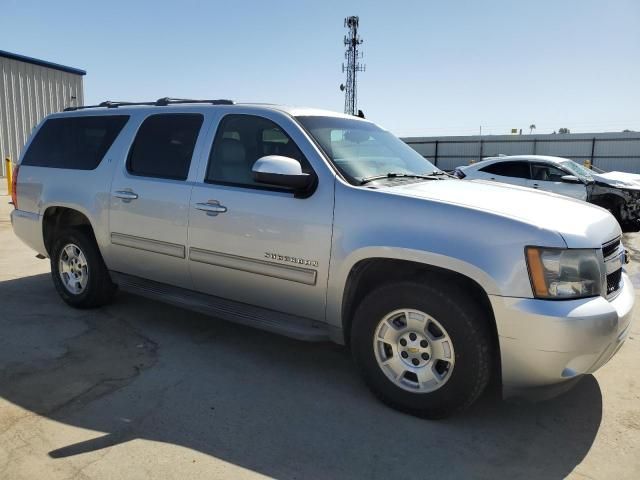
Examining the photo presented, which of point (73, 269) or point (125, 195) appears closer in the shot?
point (125, 195)

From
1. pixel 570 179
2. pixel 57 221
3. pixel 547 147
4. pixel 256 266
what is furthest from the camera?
pixel 547 147

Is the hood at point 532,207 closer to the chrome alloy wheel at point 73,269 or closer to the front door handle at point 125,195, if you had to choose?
the front door handle at point 125,195

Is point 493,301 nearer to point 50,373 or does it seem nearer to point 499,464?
point 499,464

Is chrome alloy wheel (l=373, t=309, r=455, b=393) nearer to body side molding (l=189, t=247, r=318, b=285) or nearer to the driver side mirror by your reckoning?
body side molding (l=189, t=247, r=318, b=285)

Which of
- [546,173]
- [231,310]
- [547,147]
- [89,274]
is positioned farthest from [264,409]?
[547,147]

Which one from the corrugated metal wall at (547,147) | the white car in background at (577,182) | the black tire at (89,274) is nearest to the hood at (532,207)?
the black tire at (89,274)

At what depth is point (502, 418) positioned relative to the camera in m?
3.25

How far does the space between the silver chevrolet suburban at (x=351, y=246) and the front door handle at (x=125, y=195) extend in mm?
16

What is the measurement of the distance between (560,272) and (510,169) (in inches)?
370

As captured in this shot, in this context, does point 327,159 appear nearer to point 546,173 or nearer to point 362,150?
point 362,150

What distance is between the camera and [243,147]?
395 cm

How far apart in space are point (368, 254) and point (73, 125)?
3.60m

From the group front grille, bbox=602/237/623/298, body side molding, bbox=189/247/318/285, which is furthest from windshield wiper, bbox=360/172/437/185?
front grille, bbox=602/237/623/298

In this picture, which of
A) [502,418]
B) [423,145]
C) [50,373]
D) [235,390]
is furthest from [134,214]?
[423,145]
